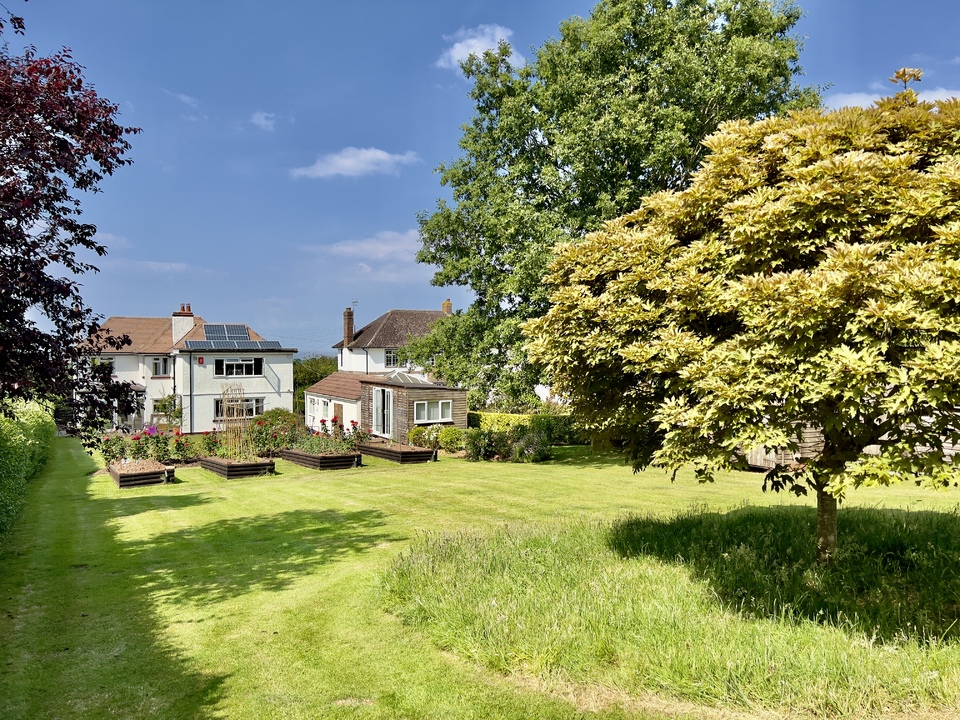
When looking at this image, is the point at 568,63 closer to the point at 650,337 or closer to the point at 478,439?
the point at 478,439

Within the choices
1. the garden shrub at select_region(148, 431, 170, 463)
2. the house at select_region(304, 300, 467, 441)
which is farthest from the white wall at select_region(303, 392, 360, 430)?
the garden shrub at select_region(148, 431, 170, 463)

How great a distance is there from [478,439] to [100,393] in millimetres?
18574

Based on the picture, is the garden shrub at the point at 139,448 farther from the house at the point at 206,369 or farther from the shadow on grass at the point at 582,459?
the shadow on grass at the point at 582,459

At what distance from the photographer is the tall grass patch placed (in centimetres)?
563

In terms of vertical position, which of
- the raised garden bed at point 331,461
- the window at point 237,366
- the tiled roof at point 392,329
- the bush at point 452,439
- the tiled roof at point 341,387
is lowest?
the raised garden bed at point 331,461

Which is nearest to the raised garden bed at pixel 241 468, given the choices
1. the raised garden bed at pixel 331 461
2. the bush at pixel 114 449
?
the raised garden bed at pixel 331 461

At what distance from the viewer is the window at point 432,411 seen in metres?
31.1

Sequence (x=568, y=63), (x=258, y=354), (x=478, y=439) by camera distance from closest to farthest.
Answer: (x=568, y=63)
(x=478, y=439)
(x=258, y=354)

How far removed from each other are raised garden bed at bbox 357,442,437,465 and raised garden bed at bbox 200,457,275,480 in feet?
16.3

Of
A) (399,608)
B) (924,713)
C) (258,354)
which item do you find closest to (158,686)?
(399,608)

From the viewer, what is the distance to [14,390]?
7.74 m

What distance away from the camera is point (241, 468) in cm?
2188

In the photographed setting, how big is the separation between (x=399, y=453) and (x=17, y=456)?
12661mm

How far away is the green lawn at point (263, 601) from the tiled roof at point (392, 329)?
35.4m
